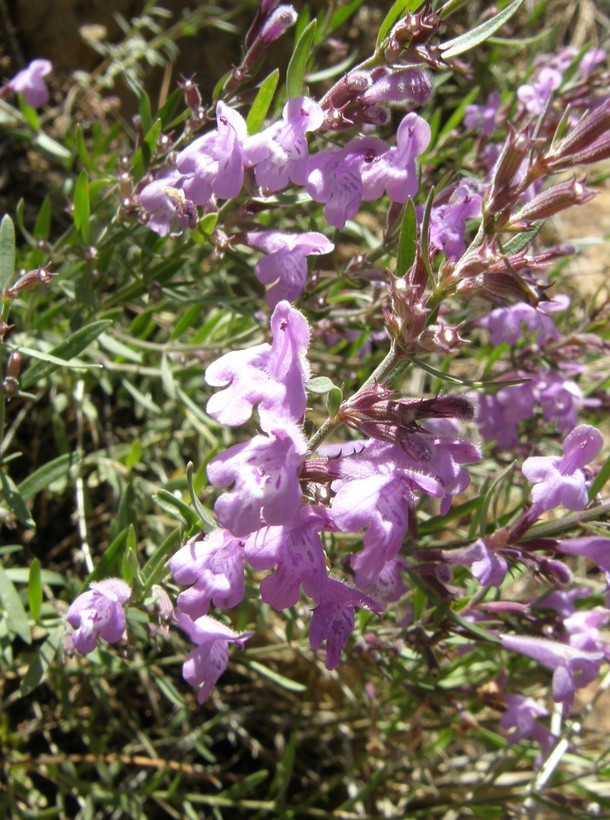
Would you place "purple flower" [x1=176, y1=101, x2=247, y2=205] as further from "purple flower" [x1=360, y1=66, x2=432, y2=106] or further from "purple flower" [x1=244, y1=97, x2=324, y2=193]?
"purple flower" [x1=360, y1=66, x2=432, y2=106]

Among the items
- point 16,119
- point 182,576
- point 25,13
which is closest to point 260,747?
point 182,576

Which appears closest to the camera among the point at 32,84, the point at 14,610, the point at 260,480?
the point at 260,480

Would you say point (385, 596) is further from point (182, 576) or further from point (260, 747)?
point (260, 747)

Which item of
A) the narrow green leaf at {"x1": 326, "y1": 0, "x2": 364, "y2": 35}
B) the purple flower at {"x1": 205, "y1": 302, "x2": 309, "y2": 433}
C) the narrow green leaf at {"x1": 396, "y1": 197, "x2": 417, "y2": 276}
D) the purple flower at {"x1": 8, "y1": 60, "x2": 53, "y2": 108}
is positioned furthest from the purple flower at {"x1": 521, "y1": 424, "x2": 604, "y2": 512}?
the purple flower at {"x1": 8, "y1": 60, "x2": 53, "y2": 108}

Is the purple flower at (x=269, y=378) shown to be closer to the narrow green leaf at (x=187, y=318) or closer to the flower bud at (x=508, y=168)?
the flower bud at (x=508, y=168)

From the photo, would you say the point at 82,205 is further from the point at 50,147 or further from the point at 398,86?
the point at 398,86

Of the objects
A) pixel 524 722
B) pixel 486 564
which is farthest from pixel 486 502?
pixel 524 722
